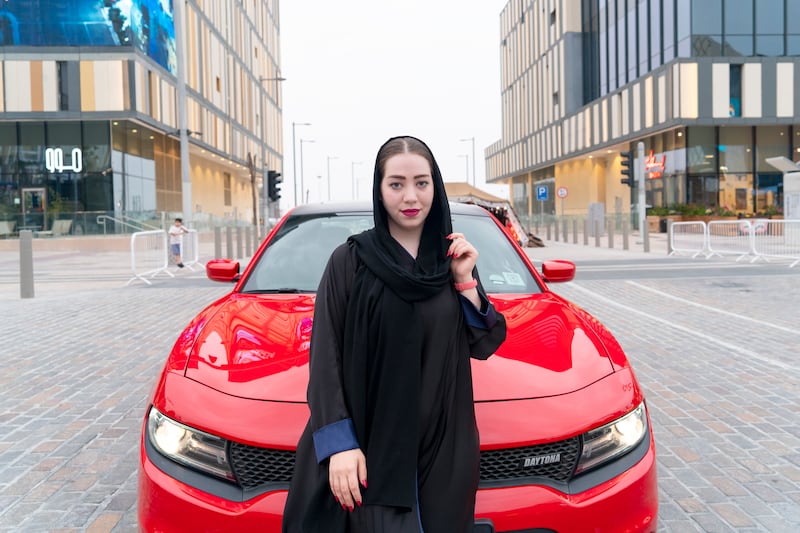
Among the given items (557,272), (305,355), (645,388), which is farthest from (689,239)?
(305,355)

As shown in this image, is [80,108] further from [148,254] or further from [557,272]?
[557,272]

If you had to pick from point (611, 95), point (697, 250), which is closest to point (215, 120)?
point (611, 95)

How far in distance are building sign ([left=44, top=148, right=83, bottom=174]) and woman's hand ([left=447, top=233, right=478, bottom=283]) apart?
37.5m

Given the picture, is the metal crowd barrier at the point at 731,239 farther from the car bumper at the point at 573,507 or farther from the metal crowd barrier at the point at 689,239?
the car bumper at the point at 573,507

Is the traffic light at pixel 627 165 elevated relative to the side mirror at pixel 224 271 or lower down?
elevated

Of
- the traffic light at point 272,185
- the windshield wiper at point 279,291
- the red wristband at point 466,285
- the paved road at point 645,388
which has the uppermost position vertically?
the traffic light at point 272,185

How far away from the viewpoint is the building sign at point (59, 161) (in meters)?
35.8

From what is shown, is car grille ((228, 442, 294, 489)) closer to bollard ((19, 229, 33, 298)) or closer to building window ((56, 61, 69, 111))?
bollard ((19, 229, 33, 298))

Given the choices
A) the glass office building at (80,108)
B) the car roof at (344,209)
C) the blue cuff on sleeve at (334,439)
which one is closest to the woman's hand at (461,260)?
the blue cuff on sleeve at (334,439)

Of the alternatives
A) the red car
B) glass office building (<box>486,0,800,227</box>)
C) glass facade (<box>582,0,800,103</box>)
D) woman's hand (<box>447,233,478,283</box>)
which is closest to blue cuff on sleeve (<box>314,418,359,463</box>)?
the red car

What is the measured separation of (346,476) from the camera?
184cm

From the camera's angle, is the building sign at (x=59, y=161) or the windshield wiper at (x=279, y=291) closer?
the windshield wiper at (x=279, y=291)

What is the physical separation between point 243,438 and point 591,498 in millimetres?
1065

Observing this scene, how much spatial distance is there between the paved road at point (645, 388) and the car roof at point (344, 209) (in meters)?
1.74
